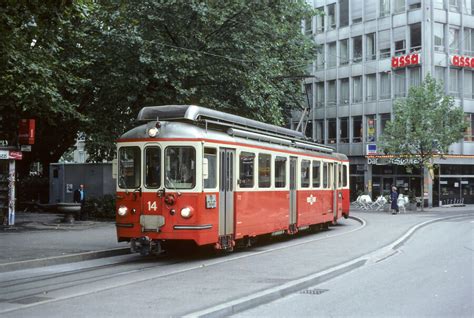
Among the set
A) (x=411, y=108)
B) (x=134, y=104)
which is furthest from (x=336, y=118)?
(x=134, y=104)

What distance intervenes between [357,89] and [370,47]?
363 cm

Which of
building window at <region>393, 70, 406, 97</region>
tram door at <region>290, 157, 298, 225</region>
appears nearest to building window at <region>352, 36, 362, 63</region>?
building window at <region>393, 70, 406, 97</region>

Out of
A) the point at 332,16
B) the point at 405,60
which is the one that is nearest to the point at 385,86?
the point at 405,60

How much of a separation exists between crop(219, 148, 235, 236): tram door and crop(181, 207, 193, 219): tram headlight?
1.06m

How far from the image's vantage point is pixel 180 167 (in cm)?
1427

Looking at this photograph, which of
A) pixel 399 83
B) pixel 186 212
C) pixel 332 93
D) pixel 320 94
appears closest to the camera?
pixel 186 212

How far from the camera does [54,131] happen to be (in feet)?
118

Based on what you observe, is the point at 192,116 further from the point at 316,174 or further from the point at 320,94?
the point at 320,94

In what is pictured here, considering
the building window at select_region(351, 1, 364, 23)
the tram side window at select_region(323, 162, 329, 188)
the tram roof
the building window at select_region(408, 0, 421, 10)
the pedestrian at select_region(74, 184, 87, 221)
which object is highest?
the building window at select_region(351, 1, 364, 23)

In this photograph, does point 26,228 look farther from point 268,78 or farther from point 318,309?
point 318,309

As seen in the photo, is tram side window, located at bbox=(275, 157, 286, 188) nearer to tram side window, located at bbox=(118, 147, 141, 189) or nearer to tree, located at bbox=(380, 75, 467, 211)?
tram side window, located at bbox=(118, 147, 141, 189)

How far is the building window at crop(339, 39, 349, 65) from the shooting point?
5591cm

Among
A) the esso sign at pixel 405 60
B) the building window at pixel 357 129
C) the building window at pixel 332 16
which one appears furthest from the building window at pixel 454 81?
the building window at pixel 332 16

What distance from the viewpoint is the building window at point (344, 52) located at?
5591cm
